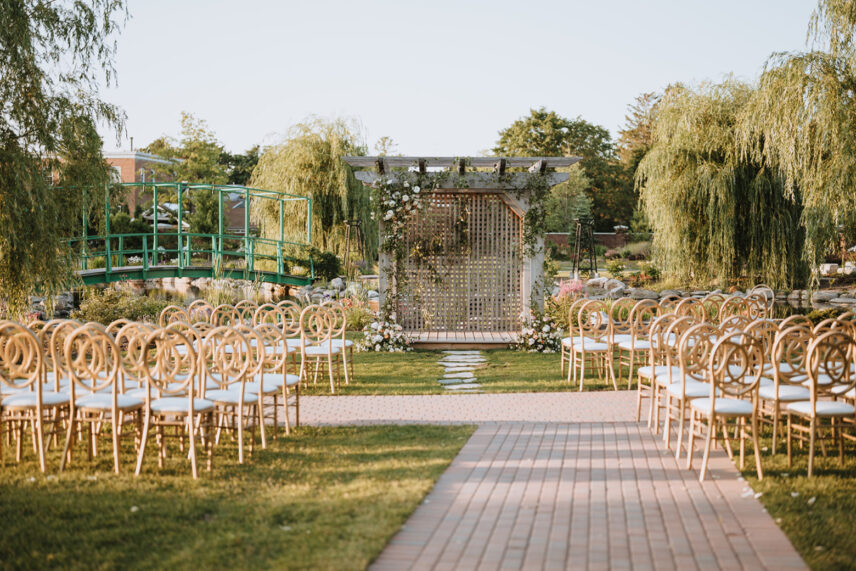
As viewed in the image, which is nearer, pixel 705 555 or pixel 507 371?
pixel 705 555

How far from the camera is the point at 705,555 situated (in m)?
3.92

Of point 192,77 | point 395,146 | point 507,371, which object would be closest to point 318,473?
point 507,371

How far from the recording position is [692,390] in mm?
6008

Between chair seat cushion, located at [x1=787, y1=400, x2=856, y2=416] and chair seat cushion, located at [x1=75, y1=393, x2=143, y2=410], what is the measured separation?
15.9 feet

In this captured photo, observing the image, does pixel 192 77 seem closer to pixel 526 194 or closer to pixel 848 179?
pixel 526 194

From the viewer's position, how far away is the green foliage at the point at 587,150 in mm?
47406

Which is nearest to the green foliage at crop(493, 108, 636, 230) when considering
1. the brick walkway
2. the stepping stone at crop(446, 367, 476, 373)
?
the stepping stone at crop(446, 367, 476, 373)

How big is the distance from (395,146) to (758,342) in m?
28.8

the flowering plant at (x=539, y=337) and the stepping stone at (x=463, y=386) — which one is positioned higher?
the flowering plant at (x=539, y=337)

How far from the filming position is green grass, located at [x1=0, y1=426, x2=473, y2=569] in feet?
13.0

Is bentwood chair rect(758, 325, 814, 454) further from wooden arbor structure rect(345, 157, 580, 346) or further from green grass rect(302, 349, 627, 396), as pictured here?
wooden arbor structure rect(345, 157, 580, 346)

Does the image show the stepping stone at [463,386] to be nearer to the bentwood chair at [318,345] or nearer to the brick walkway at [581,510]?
the bentwood chair at [318,345]

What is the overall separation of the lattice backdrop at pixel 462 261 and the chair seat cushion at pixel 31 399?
28.5ft

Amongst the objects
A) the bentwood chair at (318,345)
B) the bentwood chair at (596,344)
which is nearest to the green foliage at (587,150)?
the bentwood chair at (596,344)
